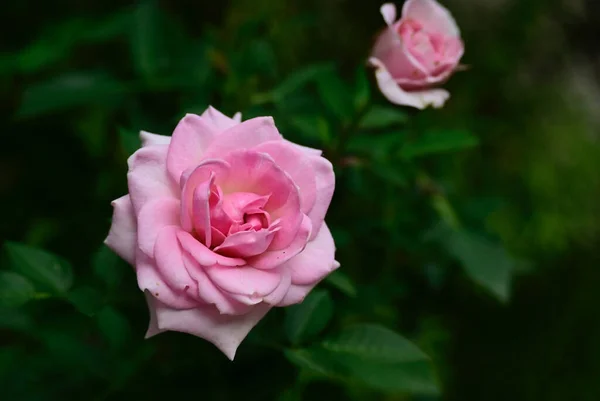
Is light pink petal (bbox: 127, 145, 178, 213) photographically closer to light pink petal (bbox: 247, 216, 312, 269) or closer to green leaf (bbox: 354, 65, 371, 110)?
light pink petal (bbox: 247, 216, 312, 269)

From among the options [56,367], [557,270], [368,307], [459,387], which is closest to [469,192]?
[557,270]

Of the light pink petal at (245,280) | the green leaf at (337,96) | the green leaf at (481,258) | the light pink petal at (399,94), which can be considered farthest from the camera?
the green leaf at (481,258)

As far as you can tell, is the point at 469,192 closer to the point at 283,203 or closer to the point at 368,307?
the point at 368,307

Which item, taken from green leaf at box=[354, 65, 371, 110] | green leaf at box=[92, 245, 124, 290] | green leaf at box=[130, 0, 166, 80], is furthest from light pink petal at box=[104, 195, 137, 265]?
green leaf at box=[130, 0, 166, 80]

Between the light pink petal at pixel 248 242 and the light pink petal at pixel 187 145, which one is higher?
the light pink petal at pixel 187 145

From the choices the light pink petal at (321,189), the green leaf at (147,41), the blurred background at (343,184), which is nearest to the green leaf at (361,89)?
the blurred background at (343,184)

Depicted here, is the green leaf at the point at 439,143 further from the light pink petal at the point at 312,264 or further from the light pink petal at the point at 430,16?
the light pink petal at the point at 312,264

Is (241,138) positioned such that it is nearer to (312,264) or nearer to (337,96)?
(312,264)
